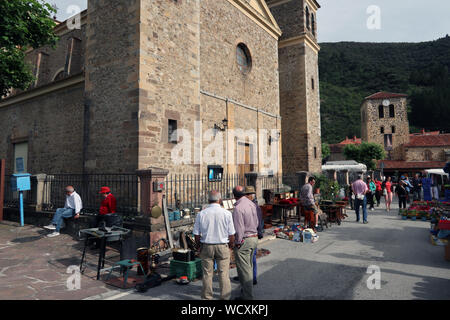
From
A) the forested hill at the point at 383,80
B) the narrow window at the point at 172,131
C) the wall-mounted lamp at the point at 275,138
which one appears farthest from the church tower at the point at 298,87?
the forested hill at the point at 383,80

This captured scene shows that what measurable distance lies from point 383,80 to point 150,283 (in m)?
96.1

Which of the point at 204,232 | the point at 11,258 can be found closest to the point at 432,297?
the point at 204,232

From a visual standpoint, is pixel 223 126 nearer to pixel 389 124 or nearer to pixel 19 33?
pixel 19 33

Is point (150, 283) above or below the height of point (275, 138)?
below

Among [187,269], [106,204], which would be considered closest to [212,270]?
[187,269]

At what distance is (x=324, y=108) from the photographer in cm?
7888

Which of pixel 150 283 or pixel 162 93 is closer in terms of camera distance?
pixel 150 283

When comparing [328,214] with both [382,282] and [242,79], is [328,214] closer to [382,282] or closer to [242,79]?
[382,282]

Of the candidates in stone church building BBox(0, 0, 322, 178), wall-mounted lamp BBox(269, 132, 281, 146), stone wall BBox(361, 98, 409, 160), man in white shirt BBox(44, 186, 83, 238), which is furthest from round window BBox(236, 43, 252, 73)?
stone wall BBox(361, 98, 409, 160)

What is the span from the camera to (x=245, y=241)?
14.2ft

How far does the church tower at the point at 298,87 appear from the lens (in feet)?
60.1

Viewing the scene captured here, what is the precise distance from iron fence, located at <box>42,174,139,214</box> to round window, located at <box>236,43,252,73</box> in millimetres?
8654

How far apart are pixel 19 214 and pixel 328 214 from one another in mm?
11298

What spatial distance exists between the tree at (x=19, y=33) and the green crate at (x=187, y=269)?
34.8 feet
